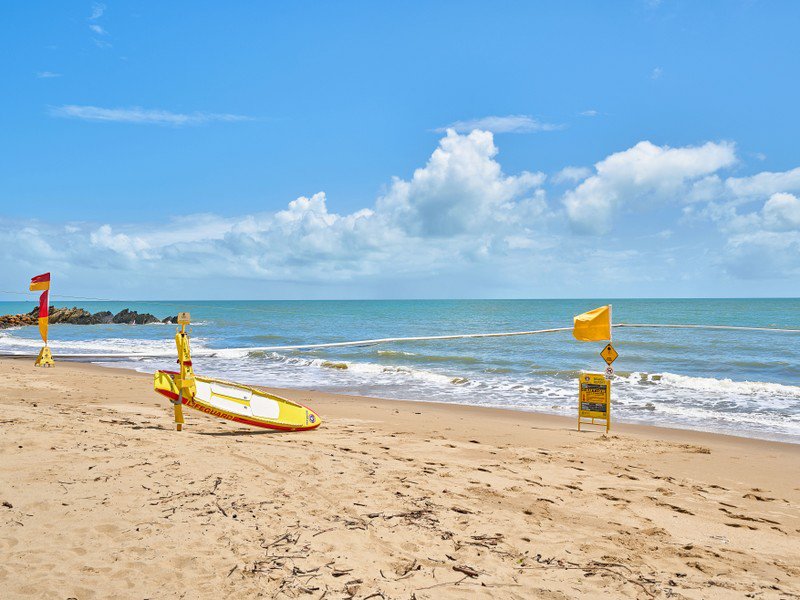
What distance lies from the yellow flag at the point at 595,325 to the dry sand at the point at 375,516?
1.80 m

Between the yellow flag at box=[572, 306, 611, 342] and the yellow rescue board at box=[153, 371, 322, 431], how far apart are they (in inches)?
187

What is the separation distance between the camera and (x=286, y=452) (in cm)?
702

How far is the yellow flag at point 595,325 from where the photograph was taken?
30.2 feet

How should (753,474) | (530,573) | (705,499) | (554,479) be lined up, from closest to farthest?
(530,573), (705,499), (554,479), (753,474)

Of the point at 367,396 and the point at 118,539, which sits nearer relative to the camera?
the point at 118,539

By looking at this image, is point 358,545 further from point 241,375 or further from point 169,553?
point 241,375

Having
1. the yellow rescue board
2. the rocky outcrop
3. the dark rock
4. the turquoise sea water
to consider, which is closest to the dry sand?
the yellow rescue board

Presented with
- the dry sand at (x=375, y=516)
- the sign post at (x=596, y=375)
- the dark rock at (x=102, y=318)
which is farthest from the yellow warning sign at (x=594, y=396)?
the dark rock at (x=102, y=318)

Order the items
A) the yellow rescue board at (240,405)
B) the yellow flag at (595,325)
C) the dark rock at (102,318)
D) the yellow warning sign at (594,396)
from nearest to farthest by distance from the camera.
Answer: the yellow rescue board at (240,405)
the yellow flag at (595,325)
the yellow warning sign at (594,396)
the dark rock at (102,318)

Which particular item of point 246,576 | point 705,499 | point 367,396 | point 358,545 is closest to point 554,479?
point 705,499

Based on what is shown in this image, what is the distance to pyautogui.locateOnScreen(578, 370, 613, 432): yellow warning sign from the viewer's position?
385 inches

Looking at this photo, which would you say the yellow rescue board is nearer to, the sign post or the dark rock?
the sign post

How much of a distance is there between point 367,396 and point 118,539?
11139 millimetres

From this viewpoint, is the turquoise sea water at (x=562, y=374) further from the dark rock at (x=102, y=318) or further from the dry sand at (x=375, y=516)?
the dark rock at (x=102, y=318)
